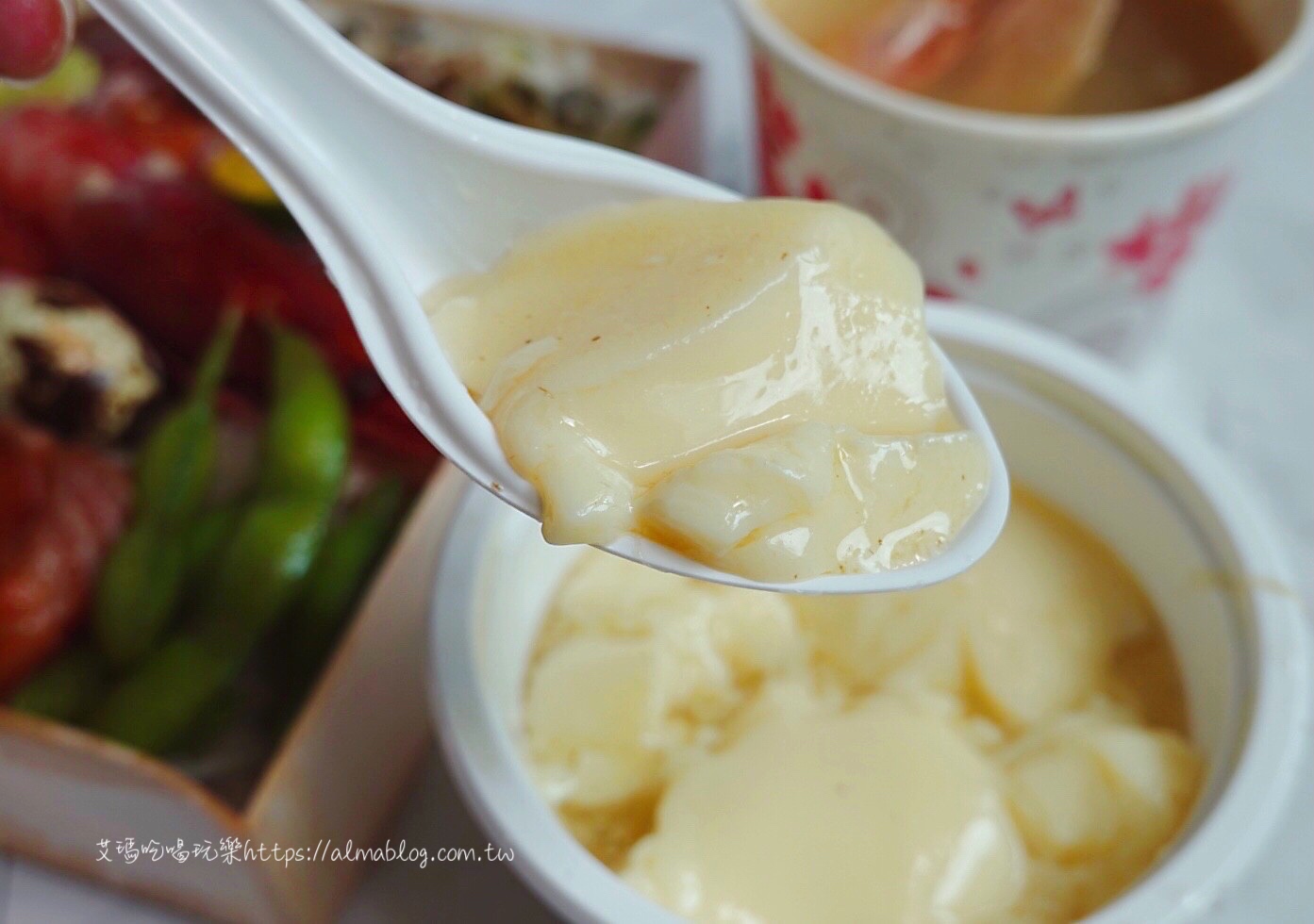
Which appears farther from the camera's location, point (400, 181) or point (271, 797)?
point (271, 797)

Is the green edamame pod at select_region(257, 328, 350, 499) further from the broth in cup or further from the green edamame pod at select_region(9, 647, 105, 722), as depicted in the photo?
the broth in cup

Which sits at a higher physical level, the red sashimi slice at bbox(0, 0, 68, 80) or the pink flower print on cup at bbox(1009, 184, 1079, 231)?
the red sashimi slice at bbox(0, 0, 68, 80)

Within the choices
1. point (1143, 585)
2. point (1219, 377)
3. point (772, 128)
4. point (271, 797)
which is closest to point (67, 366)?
point (271, 797)

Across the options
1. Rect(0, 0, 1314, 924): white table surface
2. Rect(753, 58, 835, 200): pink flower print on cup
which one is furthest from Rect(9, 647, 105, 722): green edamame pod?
Rect(753, 58, 835, 200): pink flower print on cup

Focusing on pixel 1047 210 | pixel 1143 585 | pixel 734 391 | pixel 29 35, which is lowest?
pixel 1143 585

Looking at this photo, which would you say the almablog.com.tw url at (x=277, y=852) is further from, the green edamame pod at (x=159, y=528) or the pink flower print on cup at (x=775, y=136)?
the pink flower print on cup at (x=775, y=136)

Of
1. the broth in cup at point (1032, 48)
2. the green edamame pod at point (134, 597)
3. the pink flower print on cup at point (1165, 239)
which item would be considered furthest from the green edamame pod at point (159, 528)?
the pink flower print on cup at point (1165, 239)

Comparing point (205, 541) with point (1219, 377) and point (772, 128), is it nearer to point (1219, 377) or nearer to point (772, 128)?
point (772, 128)
